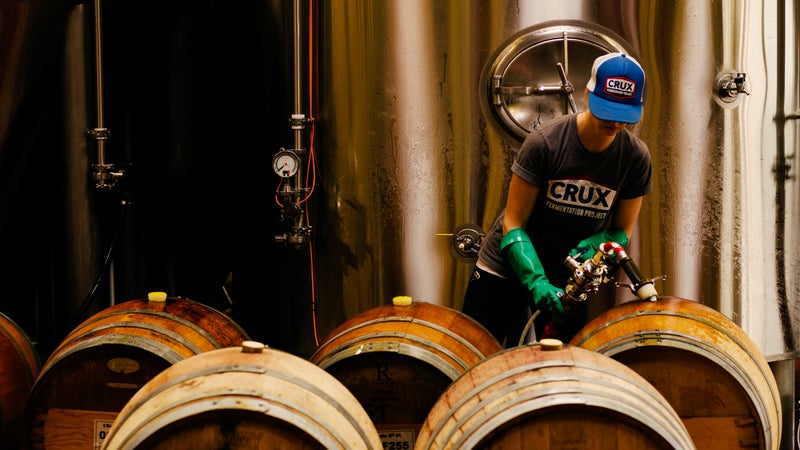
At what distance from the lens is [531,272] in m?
3.67

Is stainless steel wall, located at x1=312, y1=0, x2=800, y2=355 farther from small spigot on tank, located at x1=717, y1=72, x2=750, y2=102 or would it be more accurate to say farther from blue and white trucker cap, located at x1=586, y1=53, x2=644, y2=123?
blue and white trucker cap, located at x1=586, y1=53, x2=644, y2=123

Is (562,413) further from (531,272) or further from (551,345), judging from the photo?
(531,272)

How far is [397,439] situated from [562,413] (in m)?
0.86

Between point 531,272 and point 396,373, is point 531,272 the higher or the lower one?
the higher one

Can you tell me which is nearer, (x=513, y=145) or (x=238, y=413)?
(x=238, y=413)

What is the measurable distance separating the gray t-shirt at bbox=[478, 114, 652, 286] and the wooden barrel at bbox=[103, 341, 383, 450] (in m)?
1.41

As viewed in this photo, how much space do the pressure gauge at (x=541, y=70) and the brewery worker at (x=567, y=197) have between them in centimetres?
75

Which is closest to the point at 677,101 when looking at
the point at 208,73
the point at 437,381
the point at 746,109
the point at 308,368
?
the point at 746,109

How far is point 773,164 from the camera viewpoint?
485cm

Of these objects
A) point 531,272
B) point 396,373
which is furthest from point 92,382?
point 531,272

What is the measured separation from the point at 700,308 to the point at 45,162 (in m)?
3.84

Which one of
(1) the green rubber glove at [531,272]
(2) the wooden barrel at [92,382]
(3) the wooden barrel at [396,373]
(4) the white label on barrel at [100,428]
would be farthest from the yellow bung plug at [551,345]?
(4) the white label on barrel at [100,428]

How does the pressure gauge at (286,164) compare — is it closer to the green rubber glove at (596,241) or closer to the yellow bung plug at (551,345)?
the green rubber glove at (596,241)

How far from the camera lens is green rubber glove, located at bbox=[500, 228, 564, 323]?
3.64 metres
